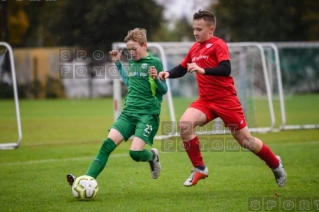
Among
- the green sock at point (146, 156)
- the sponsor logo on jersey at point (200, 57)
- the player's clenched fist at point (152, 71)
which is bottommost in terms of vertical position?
the green sock at point (146, 156)

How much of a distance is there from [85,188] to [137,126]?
1.11m

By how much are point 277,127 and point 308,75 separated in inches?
308

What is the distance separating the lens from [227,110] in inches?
311

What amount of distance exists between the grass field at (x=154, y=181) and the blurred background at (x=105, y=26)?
19.8 m

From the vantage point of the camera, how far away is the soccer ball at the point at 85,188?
7.35 metres

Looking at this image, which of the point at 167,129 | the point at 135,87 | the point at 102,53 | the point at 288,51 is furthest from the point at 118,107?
the point at 102,53

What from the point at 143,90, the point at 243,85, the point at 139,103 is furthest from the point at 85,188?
the point at 243,85

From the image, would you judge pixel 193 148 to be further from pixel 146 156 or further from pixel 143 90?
pixel 143 90

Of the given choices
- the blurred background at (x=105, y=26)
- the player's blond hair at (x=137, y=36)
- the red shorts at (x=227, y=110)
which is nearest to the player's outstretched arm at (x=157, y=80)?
the red shorts at (x=227, y=110)

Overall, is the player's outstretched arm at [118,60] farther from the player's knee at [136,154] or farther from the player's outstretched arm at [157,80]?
the player's knee at [136,154]

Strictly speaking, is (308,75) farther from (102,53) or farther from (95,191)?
(95,191)

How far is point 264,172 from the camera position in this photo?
32.6ft

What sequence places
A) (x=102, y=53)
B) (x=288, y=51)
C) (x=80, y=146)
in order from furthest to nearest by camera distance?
(x=102, y=53)
(x=288, y=51)
(x=80, y=146)

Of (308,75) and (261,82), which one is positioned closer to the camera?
(261,82)
